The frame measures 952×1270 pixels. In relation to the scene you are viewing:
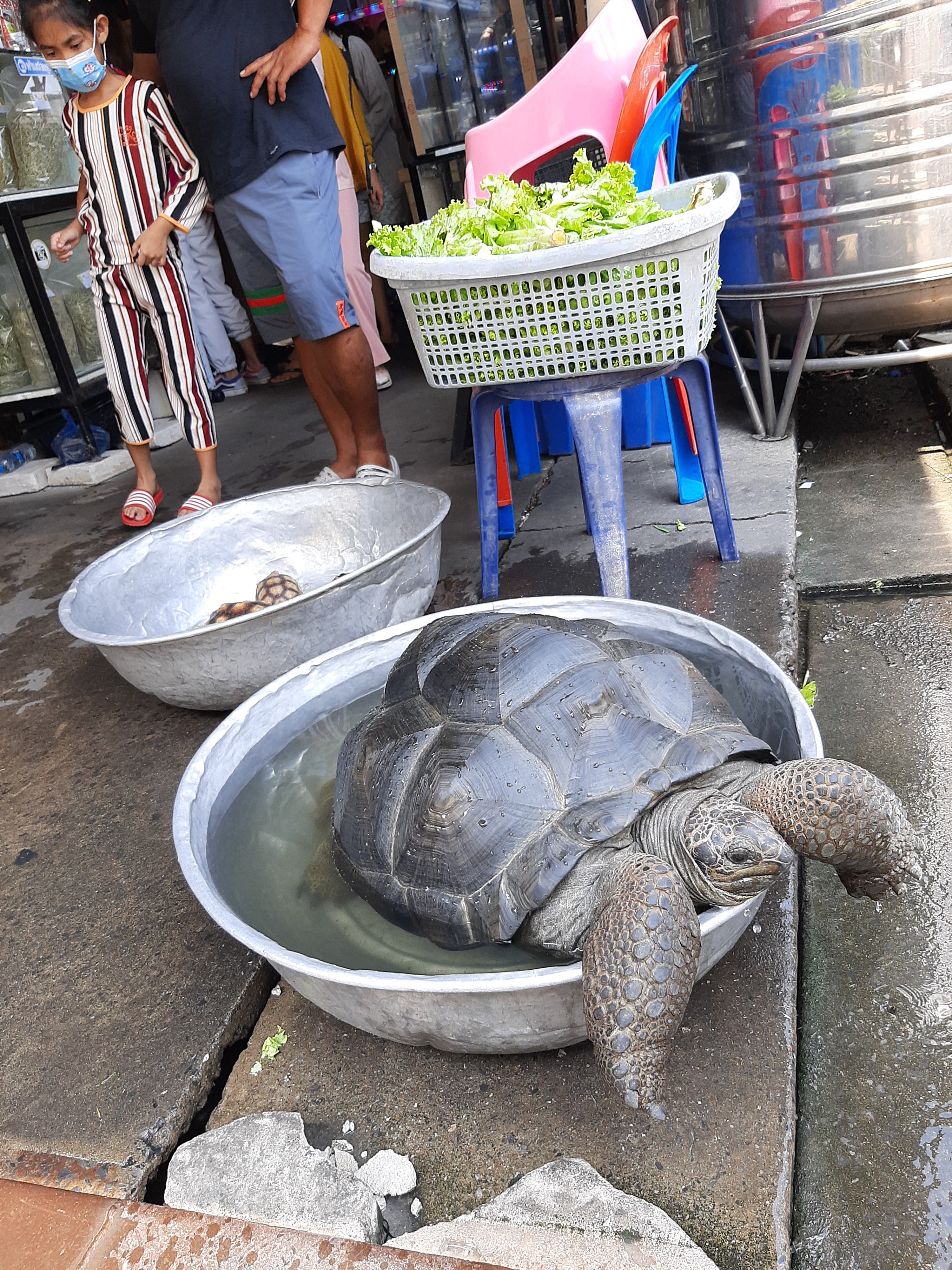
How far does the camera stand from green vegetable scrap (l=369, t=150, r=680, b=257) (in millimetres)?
2326

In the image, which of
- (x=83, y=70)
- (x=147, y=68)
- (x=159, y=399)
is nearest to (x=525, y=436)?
(x=83, y=70)

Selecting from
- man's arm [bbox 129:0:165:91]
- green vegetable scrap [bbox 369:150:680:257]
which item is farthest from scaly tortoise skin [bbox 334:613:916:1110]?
man's arm [bbox 129:0:165:91]

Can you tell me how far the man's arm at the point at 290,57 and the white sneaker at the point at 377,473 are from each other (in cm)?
129

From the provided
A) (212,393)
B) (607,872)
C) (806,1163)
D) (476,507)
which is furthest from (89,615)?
(212,393)

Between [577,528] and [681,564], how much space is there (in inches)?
20.8

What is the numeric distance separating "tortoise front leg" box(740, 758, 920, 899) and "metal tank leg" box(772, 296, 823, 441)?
2344 millimetres

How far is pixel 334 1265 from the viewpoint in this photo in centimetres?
109

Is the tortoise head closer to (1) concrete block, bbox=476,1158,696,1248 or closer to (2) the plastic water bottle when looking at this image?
(1) concrete block, bbox=476,1158,696,1248

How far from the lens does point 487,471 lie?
2.78 m

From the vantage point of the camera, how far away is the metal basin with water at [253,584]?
2361mm

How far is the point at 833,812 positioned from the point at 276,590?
1.99 metres

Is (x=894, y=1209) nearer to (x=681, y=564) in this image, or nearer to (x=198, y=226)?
(x=681, y=564)

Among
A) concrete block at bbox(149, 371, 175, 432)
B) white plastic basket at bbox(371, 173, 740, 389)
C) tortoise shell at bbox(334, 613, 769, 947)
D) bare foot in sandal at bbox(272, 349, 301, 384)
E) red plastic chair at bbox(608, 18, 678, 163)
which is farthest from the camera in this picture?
bare foot in sandal at bbox(272, 349, 301, 384)

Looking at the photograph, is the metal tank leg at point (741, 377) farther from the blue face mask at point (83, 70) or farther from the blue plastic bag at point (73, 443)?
the blue plastic bag at point (73, 443)
